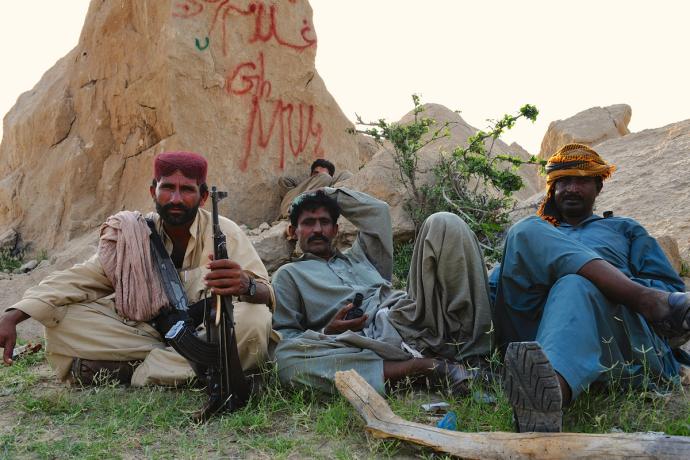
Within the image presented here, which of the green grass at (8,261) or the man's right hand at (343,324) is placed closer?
the man's right hand at (343,324)

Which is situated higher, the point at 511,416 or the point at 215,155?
the point at 215,155

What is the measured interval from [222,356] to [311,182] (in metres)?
4.52

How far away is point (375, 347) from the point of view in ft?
10.2

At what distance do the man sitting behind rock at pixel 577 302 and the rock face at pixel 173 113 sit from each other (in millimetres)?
4404

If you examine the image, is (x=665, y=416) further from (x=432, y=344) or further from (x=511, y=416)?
(x=432, y=344)

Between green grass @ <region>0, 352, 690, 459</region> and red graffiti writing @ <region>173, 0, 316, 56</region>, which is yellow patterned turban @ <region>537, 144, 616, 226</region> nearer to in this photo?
green grass @ <region>0, 352, 690, 459</region>

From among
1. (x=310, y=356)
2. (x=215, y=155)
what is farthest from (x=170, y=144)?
(x=310, y=356)

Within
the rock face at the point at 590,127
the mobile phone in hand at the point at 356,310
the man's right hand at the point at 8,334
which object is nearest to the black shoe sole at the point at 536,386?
the mobile phone in hand at the point at 356,310

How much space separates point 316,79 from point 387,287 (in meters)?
4.65

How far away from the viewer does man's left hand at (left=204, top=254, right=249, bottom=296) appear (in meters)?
2.75

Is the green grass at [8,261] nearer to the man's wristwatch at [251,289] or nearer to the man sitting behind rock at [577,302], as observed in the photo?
the man's wristwatch at [251,289]

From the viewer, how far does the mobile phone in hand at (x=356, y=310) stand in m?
3.49

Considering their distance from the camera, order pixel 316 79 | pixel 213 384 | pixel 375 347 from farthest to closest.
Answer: pixel 316 79 < pixel 375 347 < pixel 213 384

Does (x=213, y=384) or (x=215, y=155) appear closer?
(x=213, y=384)
